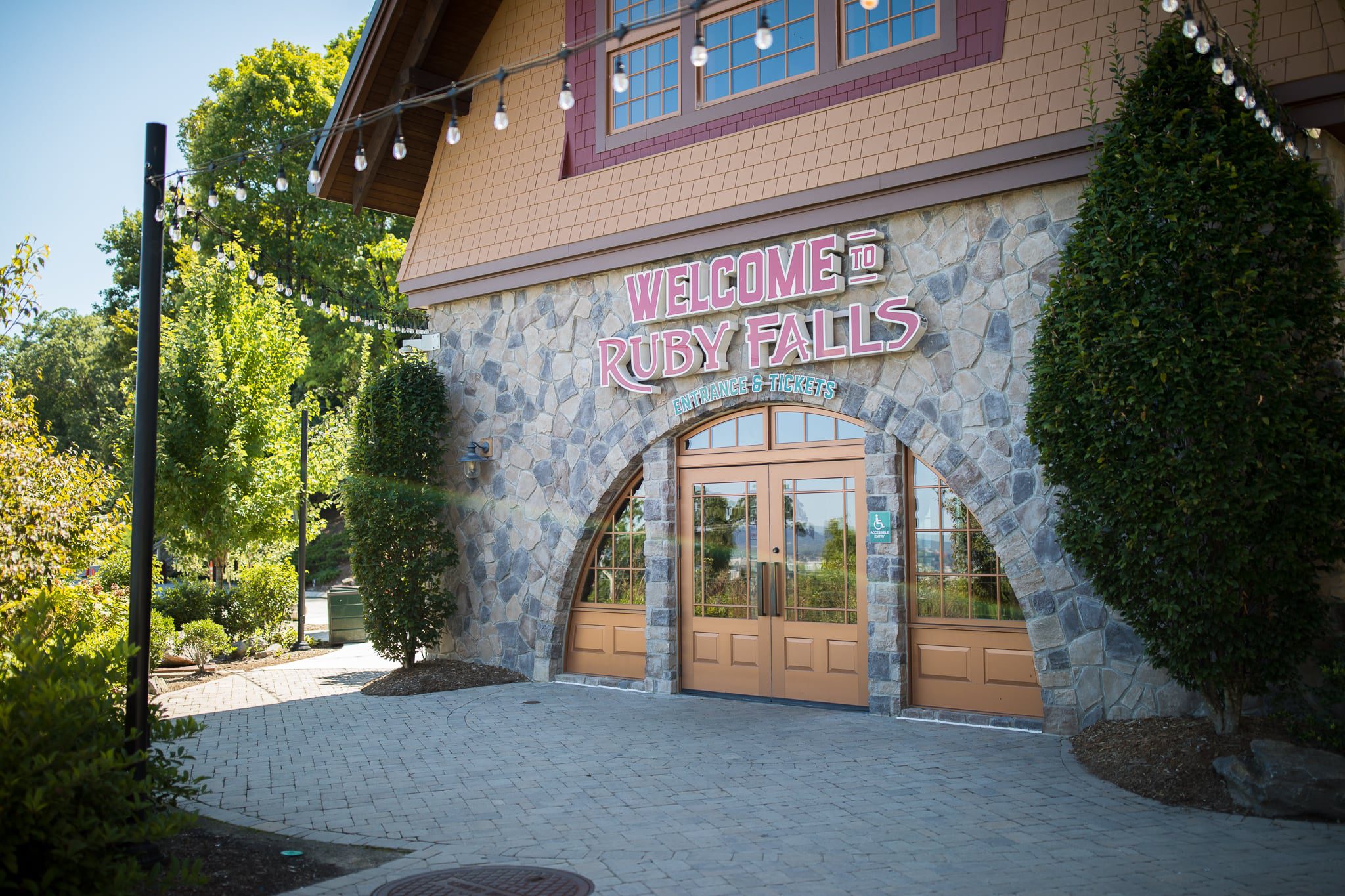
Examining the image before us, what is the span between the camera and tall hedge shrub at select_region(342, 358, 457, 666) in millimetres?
12086

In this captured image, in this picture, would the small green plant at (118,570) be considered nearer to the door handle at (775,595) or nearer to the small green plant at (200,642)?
the small green plant at (200,642)

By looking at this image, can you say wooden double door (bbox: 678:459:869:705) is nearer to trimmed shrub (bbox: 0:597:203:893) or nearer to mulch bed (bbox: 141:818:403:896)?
mulch bed (bbox: 141:818:403:896)

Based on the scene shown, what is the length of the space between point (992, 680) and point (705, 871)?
14.6ft

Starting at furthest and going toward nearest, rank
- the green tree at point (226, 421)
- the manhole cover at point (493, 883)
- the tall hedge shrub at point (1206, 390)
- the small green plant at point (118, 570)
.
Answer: the small green plant at point (118, 570), the green tree at point (226, 421), the tall hedge shrub at point (1206, 390), the manhole cover at point (493, 883)

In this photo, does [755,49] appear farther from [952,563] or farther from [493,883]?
[493,883]

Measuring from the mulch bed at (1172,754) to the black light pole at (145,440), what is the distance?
6.06 meters

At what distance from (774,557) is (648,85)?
17.8 ft

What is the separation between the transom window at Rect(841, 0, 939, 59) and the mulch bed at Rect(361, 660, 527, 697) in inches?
308

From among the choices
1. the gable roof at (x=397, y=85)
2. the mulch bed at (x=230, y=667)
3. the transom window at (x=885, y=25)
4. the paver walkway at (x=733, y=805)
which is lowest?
the paver walkway at (x=733, y=805)

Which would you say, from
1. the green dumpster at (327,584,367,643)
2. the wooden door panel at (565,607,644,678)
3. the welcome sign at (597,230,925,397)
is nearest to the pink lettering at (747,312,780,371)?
the welcome sign at (597,230,925,397)

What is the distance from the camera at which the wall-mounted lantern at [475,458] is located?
41.3 feet

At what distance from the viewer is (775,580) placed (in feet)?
33.4

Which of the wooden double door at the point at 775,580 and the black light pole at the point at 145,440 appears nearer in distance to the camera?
the black light pole at the point at 145,440

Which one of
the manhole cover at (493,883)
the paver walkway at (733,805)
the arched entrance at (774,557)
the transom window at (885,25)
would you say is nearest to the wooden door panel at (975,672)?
the paver walkway at (733,805)
